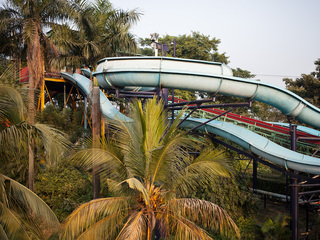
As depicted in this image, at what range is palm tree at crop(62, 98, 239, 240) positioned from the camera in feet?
21.4

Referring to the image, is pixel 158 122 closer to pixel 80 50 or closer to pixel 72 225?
pixel 72 225

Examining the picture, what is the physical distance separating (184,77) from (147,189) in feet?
13.3

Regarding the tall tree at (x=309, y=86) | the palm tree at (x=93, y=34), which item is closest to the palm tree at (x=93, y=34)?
the palm tree at (x=93, y=34)

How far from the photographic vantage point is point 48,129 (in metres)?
6.05

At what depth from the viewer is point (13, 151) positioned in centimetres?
610

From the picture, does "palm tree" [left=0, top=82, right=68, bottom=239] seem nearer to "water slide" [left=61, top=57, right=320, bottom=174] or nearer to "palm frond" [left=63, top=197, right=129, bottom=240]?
"palm frond" [left=63, top=197, right=129, bottom=240]

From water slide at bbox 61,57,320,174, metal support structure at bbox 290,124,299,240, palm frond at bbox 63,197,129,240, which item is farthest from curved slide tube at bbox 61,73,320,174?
palm frond at bbox 63,197,129,240

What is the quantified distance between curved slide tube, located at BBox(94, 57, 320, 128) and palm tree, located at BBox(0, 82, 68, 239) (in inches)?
163

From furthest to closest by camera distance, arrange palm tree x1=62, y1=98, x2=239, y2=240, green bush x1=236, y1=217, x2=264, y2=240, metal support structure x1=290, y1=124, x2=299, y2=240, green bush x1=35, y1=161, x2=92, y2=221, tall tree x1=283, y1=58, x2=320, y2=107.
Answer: tall tree x1=283, y1=58, x2=320, y2=107, green bush x1=35, y1=161, x2=92, y2=221, green bush x1=236, y1=217, x2=264, y2=240, metal support structure x1=290, y1=124, x2=299, y2=240, palm tree x1=62, y1=98, x2=239, y2=240

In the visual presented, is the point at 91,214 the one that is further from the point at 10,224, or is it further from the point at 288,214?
the point at 288,214

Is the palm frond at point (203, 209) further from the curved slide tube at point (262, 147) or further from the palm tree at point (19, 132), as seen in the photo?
the curved slide tube at point (262, 147)

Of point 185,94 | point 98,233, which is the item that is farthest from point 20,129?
point 185,94

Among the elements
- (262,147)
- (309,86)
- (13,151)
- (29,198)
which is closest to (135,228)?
(29,198)

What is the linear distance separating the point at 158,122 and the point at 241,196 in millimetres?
6807
